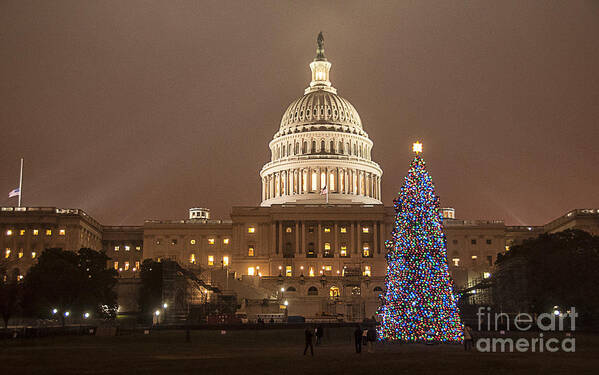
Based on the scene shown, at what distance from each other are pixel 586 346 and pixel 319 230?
316 feet

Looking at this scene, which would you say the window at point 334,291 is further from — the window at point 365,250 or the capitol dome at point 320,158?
the capitol dome at point 320,158

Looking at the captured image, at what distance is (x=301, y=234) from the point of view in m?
143

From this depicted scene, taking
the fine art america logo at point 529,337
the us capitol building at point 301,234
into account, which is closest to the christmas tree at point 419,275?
the fine art america logo at point 529,337

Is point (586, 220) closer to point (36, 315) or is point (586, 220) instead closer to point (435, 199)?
point (36, 315)

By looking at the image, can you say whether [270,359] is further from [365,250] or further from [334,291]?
[365,250]

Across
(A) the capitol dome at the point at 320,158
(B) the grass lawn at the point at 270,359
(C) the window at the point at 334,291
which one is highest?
(A) the capitol dome at the point at 320,158

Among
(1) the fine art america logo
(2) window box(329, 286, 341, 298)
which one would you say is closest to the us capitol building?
(2) window box(329, 286, 341, 298)

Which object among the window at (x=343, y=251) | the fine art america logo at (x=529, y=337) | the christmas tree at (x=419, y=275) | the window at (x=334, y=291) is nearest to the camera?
the fine art america logo at (x=529, y=337)

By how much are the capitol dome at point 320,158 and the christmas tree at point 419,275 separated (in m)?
105

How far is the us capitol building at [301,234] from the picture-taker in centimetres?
12162

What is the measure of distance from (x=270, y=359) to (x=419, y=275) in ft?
40.5

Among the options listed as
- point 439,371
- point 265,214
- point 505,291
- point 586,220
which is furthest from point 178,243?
point 439,371

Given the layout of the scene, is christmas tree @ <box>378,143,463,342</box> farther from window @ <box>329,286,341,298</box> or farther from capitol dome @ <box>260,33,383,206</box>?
capitol dome @ <box>260,33,383,206</box>

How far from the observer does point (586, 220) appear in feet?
453
